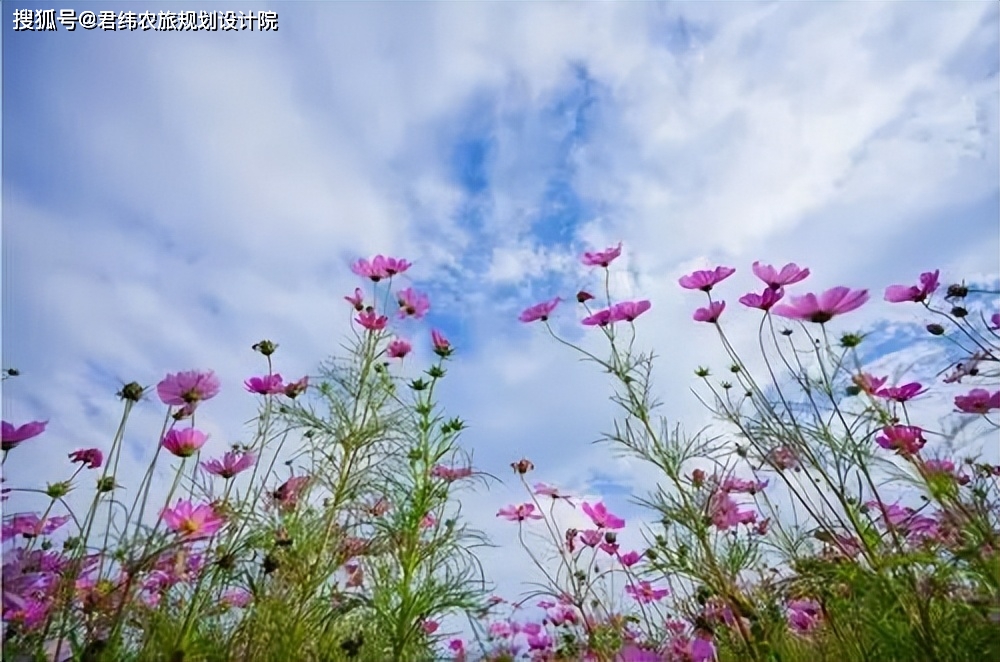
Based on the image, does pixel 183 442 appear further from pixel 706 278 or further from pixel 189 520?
pixel 706 278

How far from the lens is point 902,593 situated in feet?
3.98

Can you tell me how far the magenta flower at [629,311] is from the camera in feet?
6.65

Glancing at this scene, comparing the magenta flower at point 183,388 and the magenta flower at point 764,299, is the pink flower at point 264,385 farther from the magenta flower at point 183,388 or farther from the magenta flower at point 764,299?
the magenta flower at point 764,299

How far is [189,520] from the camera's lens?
1.28 meters

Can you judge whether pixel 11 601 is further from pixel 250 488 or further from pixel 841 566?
pixel 841 566

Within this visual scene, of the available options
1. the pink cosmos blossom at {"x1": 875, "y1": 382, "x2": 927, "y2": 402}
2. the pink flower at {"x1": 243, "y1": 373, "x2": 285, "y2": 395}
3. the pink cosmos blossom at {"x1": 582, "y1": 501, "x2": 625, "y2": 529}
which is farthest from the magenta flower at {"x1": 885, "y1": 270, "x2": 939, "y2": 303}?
the pink flower at {"x1": 243, "y1": 373, "x2": 285, "y2": 395}

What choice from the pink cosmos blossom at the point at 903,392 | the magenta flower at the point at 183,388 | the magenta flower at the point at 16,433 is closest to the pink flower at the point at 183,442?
the magenta flower at the point at 183,388

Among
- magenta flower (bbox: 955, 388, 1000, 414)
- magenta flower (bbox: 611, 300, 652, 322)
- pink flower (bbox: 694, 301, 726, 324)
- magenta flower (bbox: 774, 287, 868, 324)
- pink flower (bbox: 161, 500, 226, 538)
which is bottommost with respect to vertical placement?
pink flower (bbox: 161, 500, 226, 538)

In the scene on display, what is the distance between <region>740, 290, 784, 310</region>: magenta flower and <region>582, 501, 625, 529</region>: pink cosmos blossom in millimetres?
874

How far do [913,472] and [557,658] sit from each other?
1381 mm

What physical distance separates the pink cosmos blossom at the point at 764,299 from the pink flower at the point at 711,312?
0.13 metres

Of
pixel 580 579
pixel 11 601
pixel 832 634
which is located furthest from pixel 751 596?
pixel 11 601

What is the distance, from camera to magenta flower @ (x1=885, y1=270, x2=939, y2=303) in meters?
1.70

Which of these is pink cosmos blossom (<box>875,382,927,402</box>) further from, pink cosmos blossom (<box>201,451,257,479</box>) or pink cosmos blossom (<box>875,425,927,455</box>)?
Answer: pink cosmos blossom (<box>201,451,257,479</box>)
